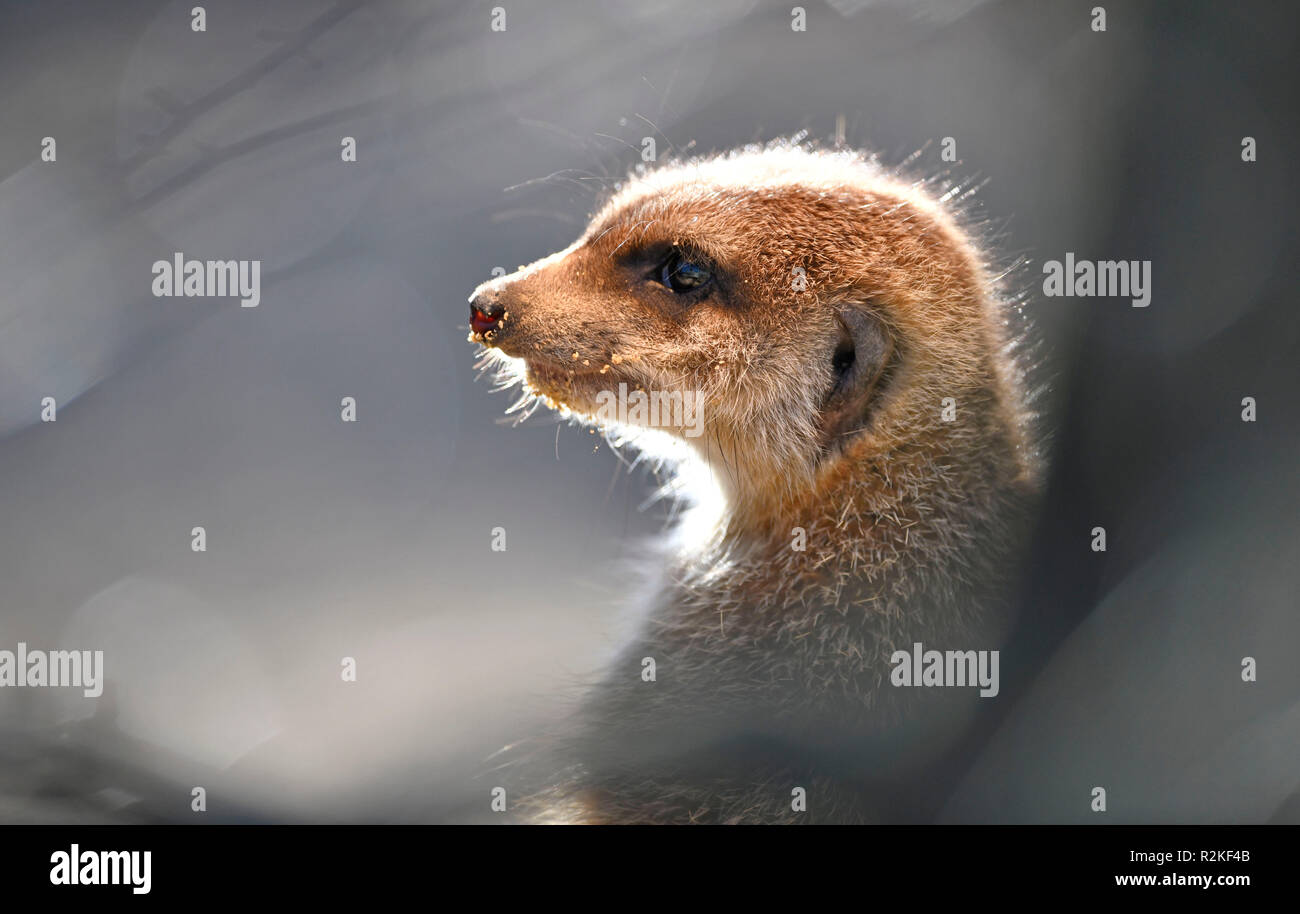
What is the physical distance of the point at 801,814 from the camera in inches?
49.8

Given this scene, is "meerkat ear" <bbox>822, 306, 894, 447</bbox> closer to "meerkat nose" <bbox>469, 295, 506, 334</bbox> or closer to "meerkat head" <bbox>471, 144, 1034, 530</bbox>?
"meerkat head" <bbox>471, 144, 1034, 530</bbox>

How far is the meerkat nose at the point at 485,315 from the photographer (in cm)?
130

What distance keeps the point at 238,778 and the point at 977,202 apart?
168cm

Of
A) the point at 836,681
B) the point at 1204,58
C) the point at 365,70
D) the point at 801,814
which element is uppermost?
the point at 365,70

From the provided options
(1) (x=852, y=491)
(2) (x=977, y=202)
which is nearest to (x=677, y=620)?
(1) (x=852, y=491)

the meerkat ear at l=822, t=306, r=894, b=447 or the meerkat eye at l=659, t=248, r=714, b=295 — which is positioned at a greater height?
the meerkat eye at l=659, t=248, r=714, b=295

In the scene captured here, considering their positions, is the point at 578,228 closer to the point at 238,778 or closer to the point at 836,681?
the point at 836,681

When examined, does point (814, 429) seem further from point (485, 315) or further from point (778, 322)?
point (485, 315)

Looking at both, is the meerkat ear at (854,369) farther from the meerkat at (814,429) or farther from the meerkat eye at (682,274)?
the meerkat eye at (682,274)

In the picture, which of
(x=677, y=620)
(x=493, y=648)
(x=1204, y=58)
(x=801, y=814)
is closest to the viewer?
(x=801, y=814)

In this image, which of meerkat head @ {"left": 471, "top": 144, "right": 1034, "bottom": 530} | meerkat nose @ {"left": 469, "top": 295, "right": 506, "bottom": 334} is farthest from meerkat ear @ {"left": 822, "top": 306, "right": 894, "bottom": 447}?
meerkat nose @ {"left": 469, "top": 295, "right": 506, "bottom": 334}

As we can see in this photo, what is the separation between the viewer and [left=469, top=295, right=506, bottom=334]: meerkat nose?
Result: 130cm

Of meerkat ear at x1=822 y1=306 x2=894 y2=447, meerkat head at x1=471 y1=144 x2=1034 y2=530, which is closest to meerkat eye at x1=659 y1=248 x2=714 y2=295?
meerkat head at x1=471 y1=144 x2=1034 y2=530

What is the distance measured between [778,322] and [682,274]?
18cm
